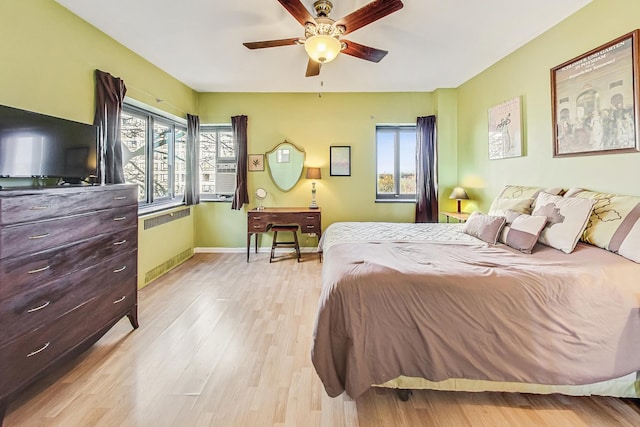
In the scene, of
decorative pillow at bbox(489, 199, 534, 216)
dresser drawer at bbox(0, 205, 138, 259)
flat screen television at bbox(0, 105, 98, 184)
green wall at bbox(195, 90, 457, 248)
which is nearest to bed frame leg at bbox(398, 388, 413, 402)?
decorative pillow at bbox(489, 199, 534, 216)

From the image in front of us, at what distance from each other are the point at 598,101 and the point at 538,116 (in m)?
0.66

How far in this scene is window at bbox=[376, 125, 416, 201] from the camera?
4891mm

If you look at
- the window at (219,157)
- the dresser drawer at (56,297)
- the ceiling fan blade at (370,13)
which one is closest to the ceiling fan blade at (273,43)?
the ceiling fan blade at (370,13)

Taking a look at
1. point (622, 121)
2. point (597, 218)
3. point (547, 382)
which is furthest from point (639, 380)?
point (622, 121)

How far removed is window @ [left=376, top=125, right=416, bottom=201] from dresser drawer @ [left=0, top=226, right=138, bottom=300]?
148 inches

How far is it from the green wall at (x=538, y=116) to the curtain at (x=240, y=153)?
10.8 feet

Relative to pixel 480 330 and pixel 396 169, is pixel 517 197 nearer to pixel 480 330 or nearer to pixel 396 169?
pixel 480 330

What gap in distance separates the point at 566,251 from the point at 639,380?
2.39 feet

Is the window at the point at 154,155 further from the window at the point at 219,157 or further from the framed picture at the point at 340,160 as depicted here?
the framed picture at the point at 340,160

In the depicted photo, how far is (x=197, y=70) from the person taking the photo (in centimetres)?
378

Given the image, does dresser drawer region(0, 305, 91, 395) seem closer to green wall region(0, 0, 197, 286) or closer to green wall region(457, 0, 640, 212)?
green wall region(0, 0, 197, 286)

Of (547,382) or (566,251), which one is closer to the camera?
(547,382)

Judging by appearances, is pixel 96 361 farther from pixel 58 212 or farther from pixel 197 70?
pixel 197 70

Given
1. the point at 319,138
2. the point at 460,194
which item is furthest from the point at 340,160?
the point at 460,194
